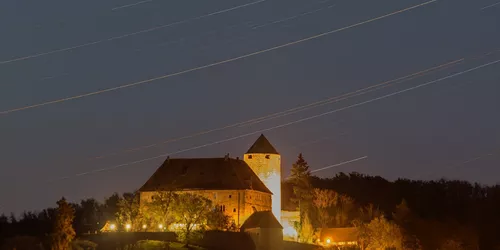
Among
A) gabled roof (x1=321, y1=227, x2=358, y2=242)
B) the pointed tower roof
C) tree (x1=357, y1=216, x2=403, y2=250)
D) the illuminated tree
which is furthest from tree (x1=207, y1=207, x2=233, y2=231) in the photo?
gabled roof (x1=321, y1=227, x2=358, y2=242)

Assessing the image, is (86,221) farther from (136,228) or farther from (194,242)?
(194,242)

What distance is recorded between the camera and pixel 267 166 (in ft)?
304

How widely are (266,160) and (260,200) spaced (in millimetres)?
5396

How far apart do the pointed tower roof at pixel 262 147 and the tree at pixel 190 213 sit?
12.7 m

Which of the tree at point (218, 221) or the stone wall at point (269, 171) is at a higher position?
the stone wall at point (269, 171)

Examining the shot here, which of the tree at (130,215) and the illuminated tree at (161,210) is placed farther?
the tree at (130,215)

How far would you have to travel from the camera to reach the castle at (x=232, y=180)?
86.8 meters

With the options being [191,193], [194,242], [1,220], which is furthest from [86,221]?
[194,242]

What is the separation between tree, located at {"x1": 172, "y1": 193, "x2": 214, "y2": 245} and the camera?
78625mm

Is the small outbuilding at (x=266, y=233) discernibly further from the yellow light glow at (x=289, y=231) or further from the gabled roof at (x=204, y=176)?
the yellow light glow at (x=289, y=231)

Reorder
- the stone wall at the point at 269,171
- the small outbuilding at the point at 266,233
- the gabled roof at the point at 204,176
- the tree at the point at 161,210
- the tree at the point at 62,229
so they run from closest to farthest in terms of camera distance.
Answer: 1. the tree at the point at 62,229
2. the small outbuilding at the point at 266,233
3. the tree at the point at 161,210
4. the gabled roof at the point at 204,176
5. the stone wall at the point at 269,171

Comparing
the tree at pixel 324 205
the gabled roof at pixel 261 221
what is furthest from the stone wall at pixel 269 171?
the gabled roof at pixel 261 221

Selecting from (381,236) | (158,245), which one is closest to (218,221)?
(158,245)

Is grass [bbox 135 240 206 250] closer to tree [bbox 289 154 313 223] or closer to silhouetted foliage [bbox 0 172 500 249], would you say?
silhouetted foliage [bbox 0 172 500 249]
